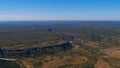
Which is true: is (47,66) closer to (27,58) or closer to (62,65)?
(62,65)

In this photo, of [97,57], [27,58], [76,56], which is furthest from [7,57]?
[97,57]

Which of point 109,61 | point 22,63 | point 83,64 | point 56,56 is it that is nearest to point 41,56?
point 56,56

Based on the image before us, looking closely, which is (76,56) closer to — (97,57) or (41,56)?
(97,57)

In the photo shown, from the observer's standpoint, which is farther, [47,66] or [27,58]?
[27,58]

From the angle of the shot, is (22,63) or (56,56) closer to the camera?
(22,63)

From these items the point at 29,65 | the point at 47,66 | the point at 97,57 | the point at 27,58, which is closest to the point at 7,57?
the point at 27,58

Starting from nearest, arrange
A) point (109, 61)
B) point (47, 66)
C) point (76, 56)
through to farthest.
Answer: point (47, 66), point (109, 61), point (76, 56)

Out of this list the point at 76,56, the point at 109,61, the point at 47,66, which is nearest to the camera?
the point at 47,66
